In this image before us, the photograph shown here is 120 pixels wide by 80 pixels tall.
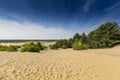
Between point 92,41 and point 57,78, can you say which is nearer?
point 57,78

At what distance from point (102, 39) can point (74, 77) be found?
2721 centimetres

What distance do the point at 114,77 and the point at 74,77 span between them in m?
2.25

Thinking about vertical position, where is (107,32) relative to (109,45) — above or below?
above

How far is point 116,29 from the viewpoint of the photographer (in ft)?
103

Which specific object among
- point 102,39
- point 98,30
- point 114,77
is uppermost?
point 98,30

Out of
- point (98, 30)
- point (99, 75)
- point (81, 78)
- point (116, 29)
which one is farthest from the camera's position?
point (98, 30)

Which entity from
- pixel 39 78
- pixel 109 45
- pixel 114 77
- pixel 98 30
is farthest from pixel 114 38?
pixel 39 78

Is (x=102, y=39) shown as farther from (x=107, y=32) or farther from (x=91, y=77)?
(x=91, y=77)

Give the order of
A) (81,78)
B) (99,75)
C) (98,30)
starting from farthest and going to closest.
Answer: (98,30) → (99,75) → (81,78)

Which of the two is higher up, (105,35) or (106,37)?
(105,35)

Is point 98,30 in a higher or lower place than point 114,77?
higher

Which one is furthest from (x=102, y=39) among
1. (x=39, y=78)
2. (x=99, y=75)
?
(x=39, y=78)

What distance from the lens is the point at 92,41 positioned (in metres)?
34.3

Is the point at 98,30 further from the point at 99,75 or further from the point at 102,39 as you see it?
the point at 99,75
